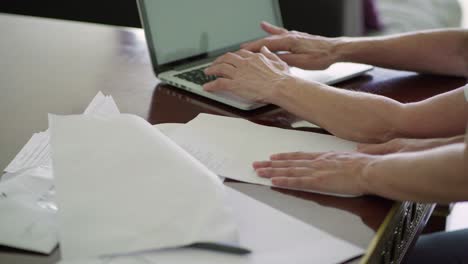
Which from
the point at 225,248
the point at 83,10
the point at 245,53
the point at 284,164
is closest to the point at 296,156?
the point at 284,164

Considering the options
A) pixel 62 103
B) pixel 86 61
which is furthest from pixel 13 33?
pixel 62 103

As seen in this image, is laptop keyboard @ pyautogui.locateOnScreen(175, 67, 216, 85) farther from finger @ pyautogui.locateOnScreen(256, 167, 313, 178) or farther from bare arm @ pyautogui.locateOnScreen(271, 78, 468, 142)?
finger @ pyautogui.locateOnScreen(256, 167, 313, 178)

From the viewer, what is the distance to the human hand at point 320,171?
829 millimetres

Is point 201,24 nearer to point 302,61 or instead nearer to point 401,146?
point 302,61

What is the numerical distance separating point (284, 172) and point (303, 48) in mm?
480

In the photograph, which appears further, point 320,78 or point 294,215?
point 320,78

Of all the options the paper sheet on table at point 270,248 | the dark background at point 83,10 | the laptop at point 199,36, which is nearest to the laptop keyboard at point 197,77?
the laptop at point 199,36

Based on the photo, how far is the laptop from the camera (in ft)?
3.97

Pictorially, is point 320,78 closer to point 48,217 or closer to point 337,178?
point 337,178

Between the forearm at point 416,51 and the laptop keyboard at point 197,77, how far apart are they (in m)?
0.28

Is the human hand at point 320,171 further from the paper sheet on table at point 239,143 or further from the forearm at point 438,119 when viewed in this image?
the forearm at point 438,119

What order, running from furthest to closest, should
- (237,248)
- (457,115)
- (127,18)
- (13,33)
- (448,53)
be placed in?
(127,18) < (13,33) < (448,53) < (457,115) < (237,248)

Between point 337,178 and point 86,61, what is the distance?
0.71 meters

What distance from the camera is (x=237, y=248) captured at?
27.3 inches
